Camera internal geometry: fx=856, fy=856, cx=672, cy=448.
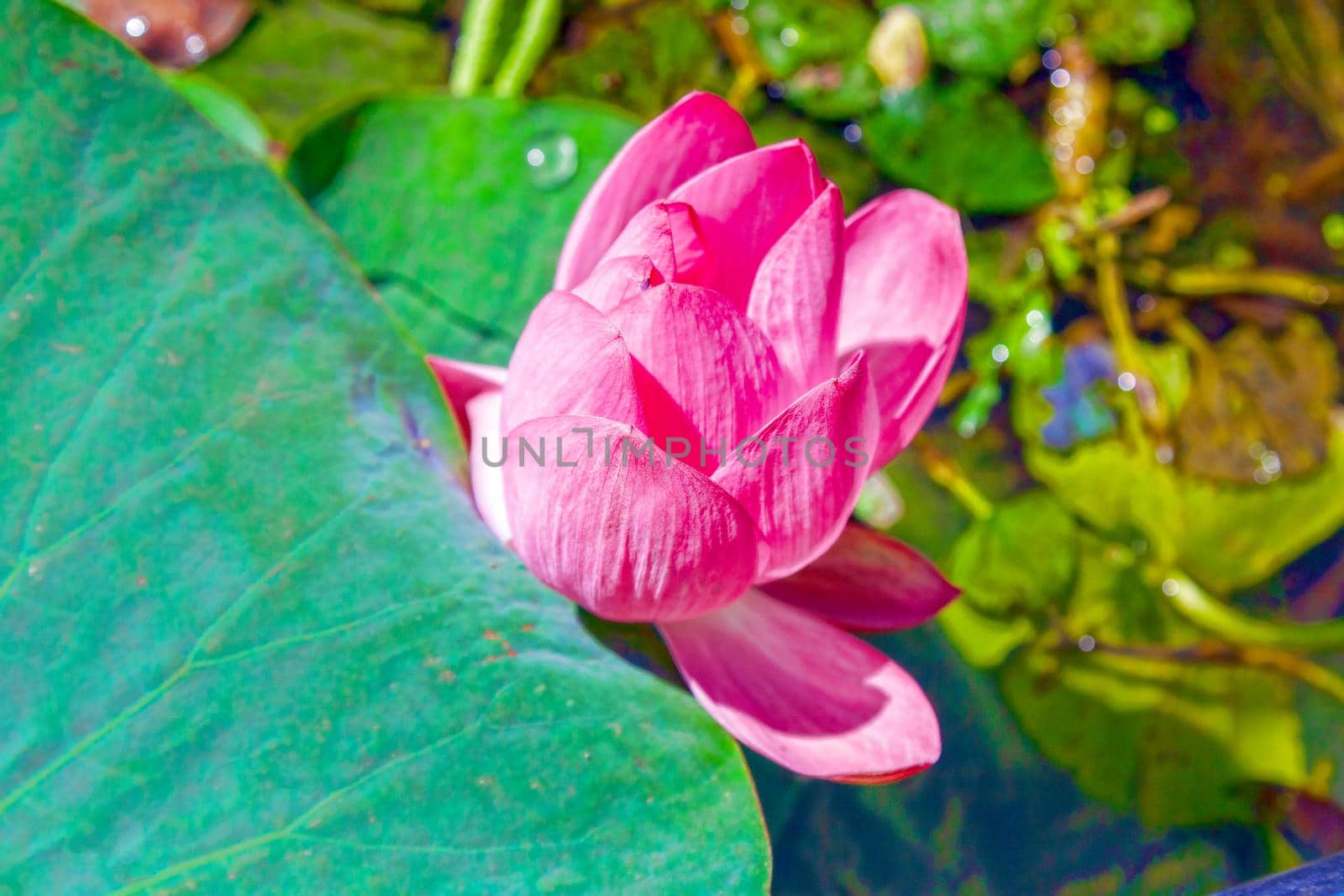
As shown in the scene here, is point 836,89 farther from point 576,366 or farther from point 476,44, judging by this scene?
point 576,366

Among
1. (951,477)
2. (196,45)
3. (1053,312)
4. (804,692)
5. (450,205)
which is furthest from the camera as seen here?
(1053,312)

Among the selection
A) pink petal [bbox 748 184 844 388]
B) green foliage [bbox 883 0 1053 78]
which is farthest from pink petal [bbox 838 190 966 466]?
green foliage [bbox 883 0 1053 78]

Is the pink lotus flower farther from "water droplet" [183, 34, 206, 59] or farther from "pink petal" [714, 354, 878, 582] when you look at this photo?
"water droplet" [183, 34, 206, 59]

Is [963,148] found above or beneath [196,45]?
beneath

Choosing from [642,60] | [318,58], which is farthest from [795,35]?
[318,58]

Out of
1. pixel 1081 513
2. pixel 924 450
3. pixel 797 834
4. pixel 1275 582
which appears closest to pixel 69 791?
pixel 797 834
